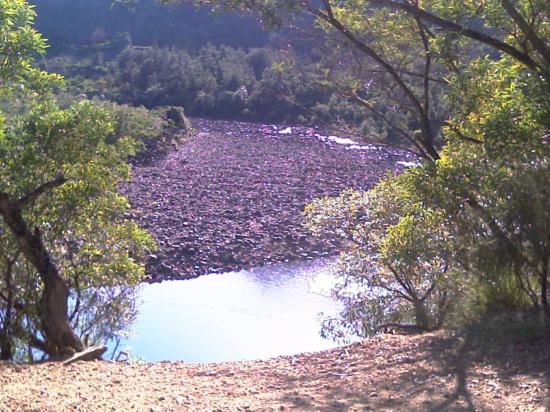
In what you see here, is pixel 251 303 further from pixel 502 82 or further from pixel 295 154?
pixel 295 154

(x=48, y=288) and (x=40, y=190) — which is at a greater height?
(x=40, y=190)

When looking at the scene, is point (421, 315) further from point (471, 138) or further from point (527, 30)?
point (527, 30)

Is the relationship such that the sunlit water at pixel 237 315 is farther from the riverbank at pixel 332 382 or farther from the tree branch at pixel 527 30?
the tree branch at pixel 527 30

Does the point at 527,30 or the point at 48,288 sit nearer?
the point at 527,30

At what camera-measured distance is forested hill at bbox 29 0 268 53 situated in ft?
217

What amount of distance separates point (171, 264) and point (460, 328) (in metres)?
17.6

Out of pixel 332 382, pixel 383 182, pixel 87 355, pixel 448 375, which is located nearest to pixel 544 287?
pixel 448 375

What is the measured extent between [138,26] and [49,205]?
6795cm

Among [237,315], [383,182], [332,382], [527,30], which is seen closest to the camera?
[332,382]

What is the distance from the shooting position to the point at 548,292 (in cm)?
584

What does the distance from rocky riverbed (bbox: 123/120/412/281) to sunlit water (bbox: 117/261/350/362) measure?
1.08 meters

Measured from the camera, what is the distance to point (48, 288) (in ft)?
23.0

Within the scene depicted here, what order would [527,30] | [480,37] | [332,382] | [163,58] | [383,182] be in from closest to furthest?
[332,382], [527,30], [480,37], [383,182], [163,58]

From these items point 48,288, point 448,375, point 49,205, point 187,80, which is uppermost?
point 187,80
